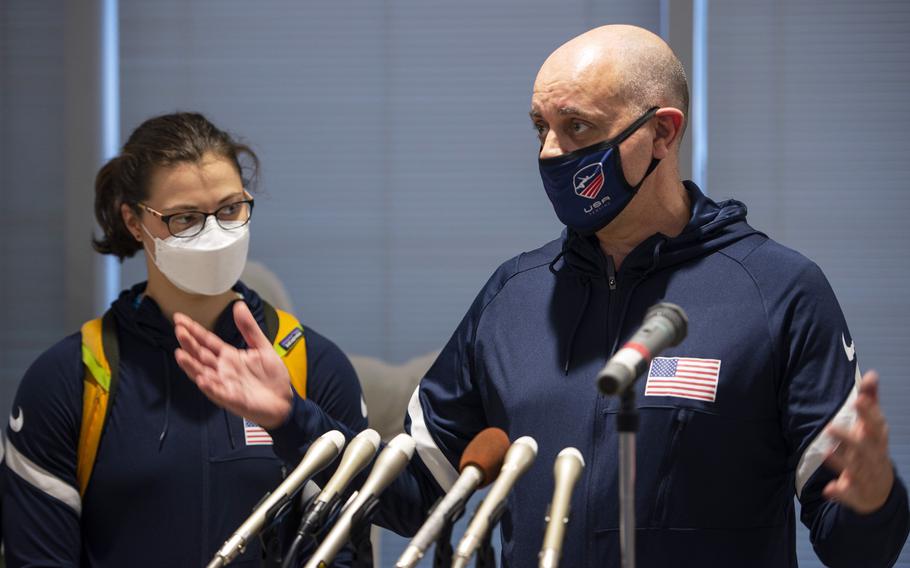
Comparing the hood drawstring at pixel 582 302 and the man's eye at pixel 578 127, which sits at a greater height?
the man's eye at pixel 578 127

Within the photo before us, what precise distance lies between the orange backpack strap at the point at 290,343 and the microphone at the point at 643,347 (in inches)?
50.5

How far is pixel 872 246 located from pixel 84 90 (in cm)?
264

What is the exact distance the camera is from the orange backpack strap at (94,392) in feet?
7.34

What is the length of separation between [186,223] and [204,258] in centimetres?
9

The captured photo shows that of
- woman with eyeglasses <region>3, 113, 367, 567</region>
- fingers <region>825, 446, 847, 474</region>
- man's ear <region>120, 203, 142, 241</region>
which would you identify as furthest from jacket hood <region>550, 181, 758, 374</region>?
man's ear <region>120, 203, 142, 241</region>

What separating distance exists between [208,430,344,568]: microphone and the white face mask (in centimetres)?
105

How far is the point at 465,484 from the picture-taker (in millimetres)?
1229

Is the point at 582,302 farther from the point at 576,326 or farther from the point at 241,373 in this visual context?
the point at 241,373

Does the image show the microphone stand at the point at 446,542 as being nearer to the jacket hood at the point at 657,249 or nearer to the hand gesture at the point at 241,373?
the hand gesture at the point at 241,373

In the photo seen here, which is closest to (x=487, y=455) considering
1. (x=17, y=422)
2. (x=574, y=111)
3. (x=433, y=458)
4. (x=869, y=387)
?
(x=869, y=387)

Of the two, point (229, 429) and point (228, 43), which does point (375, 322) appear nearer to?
point (228, 43)

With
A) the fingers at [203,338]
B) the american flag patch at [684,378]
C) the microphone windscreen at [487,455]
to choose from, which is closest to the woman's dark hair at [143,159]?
the fingers at [203,338]

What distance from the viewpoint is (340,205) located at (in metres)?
3.57

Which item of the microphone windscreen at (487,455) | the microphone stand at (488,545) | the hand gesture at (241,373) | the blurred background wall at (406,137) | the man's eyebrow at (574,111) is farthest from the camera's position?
the blurred background wall at (406,137)
